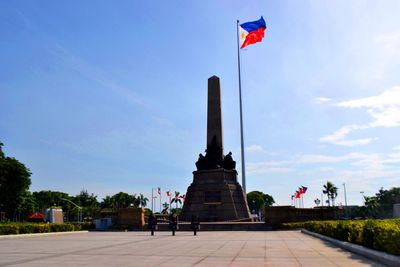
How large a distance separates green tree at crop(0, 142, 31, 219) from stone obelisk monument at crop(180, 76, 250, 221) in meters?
32.7

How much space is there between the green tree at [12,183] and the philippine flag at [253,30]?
39.3 metres

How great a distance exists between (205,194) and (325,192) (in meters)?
74.0

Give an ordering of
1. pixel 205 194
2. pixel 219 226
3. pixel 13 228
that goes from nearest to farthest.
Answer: pixel 13 228
pixel 219 226
pixel 205 194

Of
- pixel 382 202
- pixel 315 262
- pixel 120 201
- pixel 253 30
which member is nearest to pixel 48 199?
pixel 120 201

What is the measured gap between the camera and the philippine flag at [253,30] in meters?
40.1

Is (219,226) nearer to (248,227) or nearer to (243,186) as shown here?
(248,227)

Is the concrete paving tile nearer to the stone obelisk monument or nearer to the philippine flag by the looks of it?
the stone obelisk monument

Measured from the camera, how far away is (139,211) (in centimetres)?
3316

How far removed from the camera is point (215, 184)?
3769 cm

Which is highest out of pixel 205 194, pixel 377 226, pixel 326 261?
pixel 205 194

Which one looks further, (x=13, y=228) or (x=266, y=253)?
(x=13, y=228)

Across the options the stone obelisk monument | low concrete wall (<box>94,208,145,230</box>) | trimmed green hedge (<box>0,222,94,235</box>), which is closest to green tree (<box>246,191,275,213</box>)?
the stone obelisk monument

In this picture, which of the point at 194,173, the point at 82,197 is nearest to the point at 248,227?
the point at 194,173

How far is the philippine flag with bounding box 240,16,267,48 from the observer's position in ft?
132
